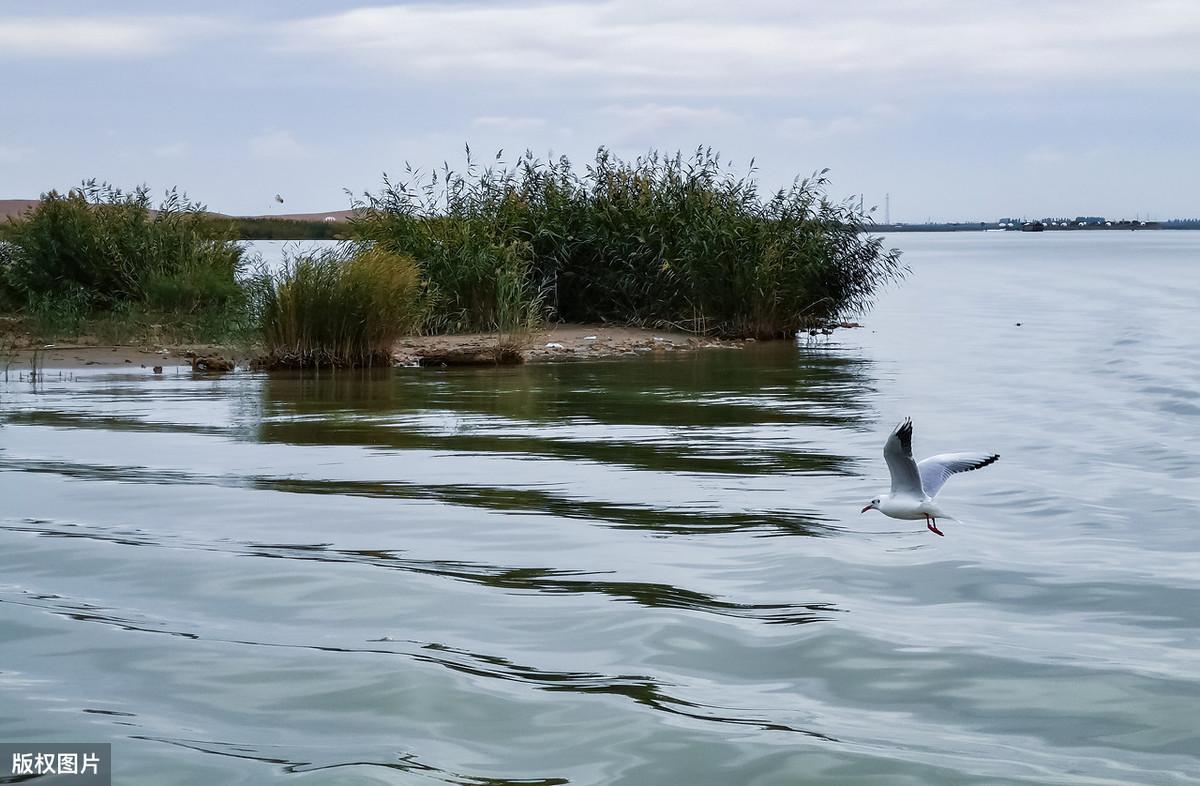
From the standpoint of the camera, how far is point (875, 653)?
6480 mm

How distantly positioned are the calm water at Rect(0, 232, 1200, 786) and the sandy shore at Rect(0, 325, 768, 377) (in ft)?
16.7

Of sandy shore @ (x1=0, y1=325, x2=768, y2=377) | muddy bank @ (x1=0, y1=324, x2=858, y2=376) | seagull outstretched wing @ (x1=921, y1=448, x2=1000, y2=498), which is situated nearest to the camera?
seagull outstretched wing @ (x1=921, y1=448, x2=1000, y2=498)

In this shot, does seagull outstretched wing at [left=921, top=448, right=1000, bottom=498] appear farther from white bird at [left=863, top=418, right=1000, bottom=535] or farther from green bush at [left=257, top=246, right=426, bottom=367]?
green bush at [left=257, top=246, right=426, bottom=367]

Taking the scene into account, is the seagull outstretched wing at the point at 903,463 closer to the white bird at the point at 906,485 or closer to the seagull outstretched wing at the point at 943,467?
the white bird at the point at 906,485

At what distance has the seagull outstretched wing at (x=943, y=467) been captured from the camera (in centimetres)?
824

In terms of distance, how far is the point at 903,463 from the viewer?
785cm

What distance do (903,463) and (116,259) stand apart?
18.4m

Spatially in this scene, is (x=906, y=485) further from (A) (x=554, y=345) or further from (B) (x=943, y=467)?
(A) (x=554, y=345)

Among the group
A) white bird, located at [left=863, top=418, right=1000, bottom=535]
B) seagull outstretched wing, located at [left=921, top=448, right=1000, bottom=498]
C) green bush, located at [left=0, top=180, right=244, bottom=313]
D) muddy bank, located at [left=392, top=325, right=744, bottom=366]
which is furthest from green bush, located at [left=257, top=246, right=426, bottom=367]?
white bird, located at [left=863, top=418, right=1000, bottom=535]

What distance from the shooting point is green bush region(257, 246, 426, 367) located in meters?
18.7

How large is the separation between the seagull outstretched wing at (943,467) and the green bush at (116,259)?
16.3 m

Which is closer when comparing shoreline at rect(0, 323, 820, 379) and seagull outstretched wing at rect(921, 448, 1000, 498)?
seagull outstretched wing at rect(921, 448, 1000, 498)

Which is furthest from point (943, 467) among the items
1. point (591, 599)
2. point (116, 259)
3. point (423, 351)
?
point (116, 259)

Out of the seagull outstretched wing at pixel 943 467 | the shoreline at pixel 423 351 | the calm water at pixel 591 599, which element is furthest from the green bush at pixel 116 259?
the seagull outstretched wing at pixel 943 467
